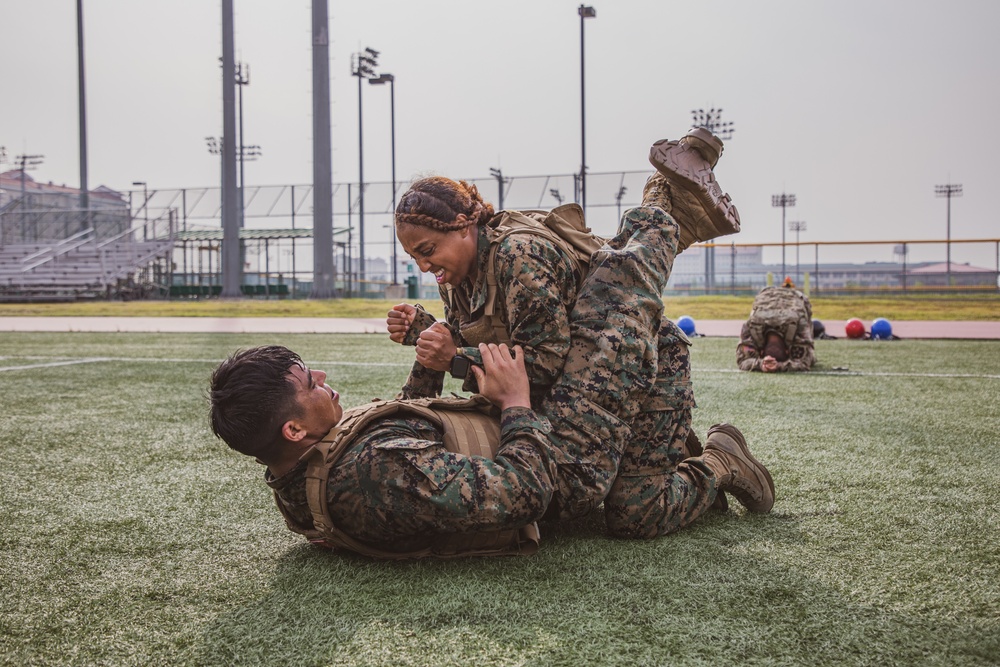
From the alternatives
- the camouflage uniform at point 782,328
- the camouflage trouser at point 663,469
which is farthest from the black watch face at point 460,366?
the camouflage uniform at point 782,328

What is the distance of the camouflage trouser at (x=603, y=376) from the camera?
2.38m

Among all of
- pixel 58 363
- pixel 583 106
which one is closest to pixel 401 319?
pixel 58 363

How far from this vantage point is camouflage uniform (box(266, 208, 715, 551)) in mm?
2109

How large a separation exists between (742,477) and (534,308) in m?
0.97

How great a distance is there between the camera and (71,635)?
1850 millimetres

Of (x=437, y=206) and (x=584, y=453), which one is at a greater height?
(x=437, y=206)

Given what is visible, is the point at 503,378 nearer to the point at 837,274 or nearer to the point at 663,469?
the point at 663,469

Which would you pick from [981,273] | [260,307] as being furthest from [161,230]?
[981,273]

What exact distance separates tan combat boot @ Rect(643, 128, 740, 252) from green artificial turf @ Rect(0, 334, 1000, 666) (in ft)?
3.49

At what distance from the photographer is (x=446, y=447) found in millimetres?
2326

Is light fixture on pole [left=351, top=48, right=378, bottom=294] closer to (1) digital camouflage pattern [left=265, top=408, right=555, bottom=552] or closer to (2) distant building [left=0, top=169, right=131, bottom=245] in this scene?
(2) distant building [left=0, top=169, right=131, bottom=245]

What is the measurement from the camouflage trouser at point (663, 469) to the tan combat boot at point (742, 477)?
7 cm

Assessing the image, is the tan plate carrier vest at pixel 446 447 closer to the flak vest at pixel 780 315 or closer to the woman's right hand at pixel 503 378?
the woman's right hand at pixel 503 378

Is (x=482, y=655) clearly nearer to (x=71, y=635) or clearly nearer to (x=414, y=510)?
(x=414, y=510)
